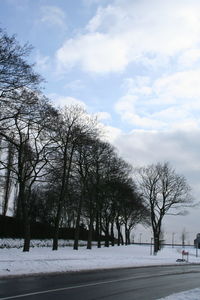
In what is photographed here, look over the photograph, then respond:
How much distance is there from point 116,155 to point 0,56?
36509 millimetres

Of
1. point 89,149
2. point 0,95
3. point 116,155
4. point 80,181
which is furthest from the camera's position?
point 116,155

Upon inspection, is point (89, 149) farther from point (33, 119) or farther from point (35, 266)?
point (35, 266)

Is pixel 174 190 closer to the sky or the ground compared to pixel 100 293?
closer to the sky

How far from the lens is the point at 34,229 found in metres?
49.7

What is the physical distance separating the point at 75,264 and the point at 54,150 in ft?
36.1

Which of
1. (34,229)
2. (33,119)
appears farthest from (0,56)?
(34,229)

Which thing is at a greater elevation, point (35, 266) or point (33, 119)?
point (33, 119)

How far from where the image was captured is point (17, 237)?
147 ft

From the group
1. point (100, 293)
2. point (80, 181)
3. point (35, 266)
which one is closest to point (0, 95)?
point (35, 266)

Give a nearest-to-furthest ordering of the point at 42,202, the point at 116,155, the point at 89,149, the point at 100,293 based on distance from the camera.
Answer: the point at 100,293 → the point at 89,149 → the point at 116,155 → the point at 42,202

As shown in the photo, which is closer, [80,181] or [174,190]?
[80,181]

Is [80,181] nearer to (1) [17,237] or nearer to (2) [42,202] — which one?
(1) [17,237]

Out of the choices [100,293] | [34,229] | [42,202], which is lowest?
[100,293]

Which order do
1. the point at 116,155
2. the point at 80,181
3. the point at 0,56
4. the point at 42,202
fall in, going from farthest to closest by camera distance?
the point at 42,202 < the point at 116,155 < the point at 80,181 < the point at 0,56
